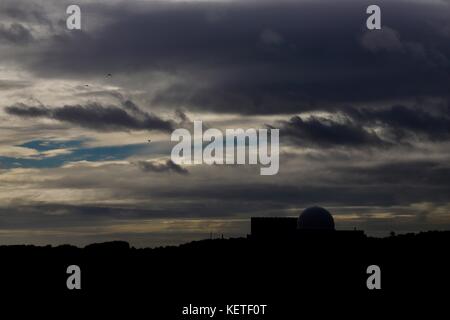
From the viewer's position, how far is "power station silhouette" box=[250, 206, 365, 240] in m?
154

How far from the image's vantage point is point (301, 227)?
156 meters

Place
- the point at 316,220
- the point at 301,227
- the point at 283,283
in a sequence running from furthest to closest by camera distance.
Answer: the point at 283,283 → the point at 301,227 → the point at 316,220

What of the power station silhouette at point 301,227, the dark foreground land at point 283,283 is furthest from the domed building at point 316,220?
the dark foreground land at point 283,283

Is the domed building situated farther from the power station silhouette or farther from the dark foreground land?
the dark foreground land

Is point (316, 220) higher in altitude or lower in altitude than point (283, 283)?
higher

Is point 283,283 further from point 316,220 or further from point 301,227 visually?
point 316,220

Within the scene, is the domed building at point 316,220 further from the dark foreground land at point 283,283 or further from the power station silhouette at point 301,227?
the dark foreground land at point 283,283

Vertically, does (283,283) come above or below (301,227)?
below

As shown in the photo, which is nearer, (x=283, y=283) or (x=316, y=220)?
(x=316, y=220)

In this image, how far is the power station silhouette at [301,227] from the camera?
6063 inches

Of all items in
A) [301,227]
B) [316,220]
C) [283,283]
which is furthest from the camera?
[283,283]

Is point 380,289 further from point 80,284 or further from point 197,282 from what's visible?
point 80,284

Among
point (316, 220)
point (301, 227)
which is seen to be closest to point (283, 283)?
point (301, 227)

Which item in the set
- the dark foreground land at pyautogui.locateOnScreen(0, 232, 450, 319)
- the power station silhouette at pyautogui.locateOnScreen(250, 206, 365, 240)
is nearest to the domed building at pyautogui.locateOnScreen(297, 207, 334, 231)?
the power station silhouette at pyautogui.locateOnScreen(250, 206, 365, 240)
